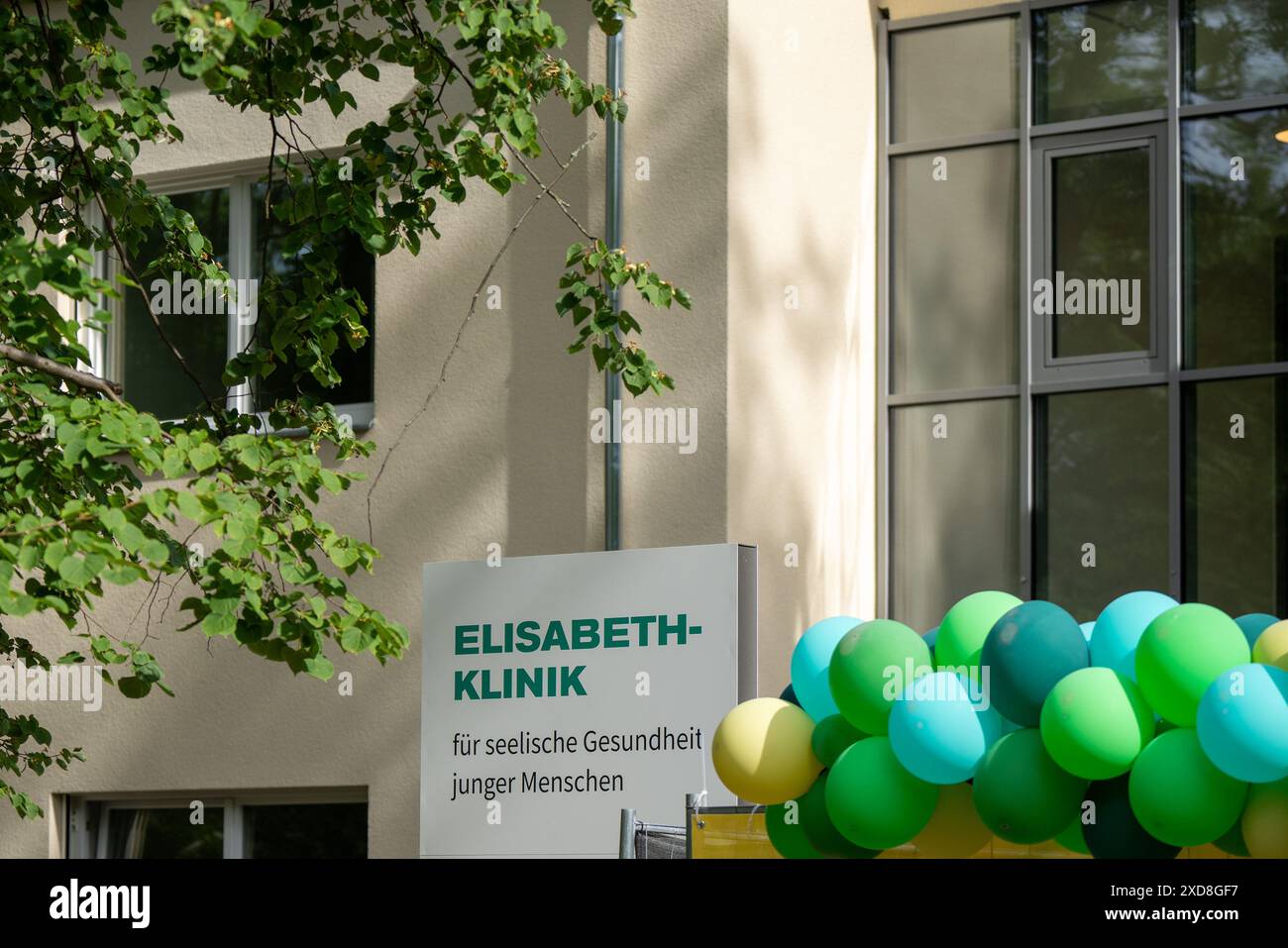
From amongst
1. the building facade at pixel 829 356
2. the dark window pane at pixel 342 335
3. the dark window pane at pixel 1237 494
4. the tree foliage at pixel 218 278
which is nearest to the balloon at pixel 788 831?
the tree foliage at pixel 218 278

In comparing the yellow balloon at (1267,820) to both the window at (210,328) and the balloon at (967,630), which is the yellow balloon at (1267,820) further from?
the window at (210,328)

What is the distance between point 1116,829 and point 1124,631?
0.52 metres

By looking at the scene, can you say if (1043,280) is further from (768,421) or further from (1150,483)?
(768,421)

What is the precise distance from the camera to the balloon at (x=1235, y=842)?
4.38 meters

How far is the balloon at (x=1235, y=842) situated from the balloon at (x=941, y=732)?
0.63 meters

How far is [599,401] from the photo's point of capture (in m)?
8.41

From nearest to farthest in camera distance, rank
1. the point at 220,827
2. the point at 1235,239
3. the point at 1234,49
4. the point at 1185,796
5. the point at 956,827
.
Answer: the point at 1185,796, the point at 956,827, the point at 1235,239, the point at 1234,49, the point at 220,827

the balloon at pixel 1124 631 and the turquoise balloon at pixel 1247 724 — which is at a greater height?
the balloon at pixel 1124 631

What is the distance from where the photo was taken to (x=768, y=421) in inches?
333

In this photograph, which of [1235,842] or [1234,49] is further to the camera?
[1234,49]

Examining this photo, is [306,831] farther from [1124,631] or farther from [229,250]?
[1124,631]

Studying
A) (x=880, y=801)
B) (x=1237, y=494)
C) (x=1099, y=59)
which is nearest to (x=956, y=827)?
(x=880, y=801)

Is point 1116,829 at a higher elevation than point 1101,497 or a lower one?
lower
